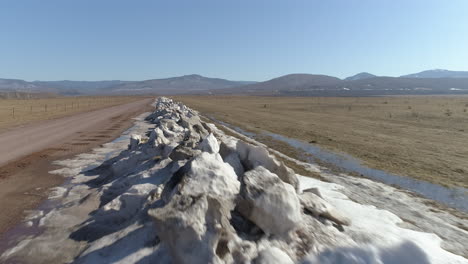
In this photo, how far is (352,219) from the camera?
5.74 m

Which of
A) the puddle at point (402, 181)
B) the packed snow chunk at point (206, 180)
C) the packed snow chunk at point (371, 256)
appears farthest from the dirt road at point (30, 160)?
the puddle at point (402, 181)

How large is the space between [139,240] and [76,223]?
→ 2.22 meters

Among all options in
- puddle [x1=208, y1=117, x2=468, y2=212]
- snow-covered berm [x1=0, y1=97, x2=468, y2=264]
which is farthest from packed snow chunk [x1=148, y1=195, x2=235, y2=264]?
puddle [x1=208, y1=117, x2=468, y2=212]

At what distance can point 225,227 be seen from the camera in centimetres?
426

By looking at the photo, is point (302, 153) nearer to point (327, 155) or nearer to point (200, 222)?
point (327, 155)

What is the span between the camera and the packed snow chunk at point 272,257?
13.3 ft

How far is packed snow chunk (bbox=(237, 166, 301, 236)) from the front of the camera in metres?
4.52

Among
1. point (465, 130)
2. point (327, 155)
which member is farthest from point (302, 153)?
point (465, 130)

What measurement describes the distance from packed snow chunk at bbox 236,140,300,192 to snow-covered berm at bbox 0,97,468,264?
0.07 ft

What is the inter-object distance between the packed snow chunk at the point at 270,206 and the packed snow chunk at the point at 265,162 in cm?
116

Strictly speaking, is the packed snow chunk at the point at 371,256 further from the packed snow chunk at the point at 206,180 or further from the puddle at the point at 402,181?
the puddle at the point at 402,181

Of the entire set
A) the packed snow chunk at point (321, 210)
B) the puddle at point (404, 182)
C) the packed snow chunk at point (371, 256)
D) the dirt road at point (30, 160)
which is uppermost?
the packed snow chunk at point (321, 210)

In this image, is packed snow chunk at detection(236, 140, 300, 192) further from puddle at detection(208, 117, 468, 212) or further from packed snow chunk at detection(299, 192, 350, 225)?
puddle at detection(208, 117, 468, 212)

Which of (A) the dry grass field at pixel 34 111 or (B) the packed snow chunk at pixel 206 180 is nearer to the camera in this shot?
(B) the packed snow chunk at pixel 206 180
